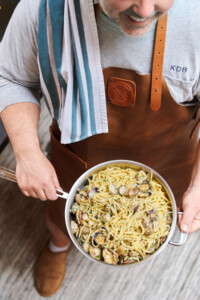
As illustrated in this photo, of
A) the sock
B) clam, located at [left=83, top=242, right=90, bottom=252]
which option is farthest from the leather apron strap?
the sock

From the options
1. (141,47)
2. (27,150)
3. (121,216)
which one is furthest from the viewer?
(27,150)

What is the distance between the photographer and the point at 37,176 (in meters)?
1.10

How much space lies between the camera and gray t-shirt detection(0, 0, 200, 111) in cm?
87

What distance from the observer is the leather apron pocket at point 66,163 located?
4.15ft

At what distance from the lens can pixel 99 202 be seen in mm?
1027

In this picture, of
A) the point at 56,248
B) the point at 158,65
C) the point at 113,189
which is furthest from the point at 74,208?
the point at 56,248

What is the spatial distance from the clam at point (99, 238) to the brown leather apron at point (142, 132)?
321mm

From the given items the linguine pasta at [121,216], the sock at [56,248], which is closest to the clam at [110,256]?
the linguine pasta at [121,216]

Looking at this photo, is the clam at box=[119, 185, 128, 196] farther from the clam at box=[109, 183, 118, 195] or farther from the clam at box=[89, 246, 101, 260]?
the clam at box=[89, 246, 101, 260]

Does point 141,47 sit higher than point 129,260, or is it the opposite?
point 141,47

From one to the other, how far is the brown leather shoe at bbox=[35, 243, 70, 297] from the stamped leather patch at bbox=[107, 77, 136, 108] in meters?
1.12

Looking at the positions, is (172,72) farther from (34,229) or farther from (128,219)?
(34,229)

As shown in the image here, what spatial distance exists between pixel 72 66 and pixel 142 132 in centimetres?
33

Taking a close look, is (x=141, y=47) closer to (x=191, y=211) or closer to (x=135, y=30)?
(x=135, y=30)
